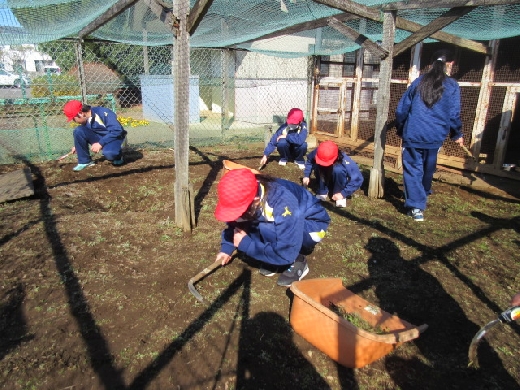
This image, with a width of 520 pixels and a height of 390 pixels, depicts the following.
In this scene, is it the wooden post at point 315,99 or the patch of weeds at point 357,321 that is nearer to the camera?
the patch of weeds at point 357,321

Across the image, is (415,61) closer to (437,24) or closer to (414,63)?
A: (414,63)

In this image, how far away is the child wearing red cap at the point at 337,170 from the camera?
15.7 feet

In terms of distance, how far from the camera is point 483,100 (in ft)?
20.7

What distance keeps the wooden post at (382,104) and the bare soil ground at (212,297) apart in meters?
0.32

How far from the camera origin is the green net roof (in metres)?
5.08

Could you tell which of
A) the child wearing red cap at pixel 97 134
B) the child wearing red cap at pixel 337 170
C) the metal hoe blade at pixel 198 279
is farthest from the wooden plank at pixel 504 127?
the child wearing red cap at pixel 97 134

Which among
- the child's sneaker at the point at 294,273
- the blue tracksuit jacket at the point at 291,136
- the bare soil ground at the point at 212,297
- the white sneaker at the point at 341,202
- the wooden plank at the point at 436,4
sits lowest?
the bare soil ground at the point at 212,297

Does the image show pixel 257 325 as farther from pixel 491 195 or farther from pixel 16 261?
pixel 491 195

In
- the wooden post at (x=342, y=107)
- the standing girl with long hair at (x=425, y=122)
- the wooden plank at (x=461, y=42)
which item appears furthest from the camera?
the wooden post at (x=342, y=107)

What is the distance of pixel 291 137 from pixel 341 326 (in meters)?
4.80

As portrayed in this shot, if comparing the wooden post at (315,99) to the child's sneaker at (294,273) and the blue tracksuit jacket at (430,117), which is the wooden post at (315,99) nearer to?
the blue tracksuit jacket at (430,117)

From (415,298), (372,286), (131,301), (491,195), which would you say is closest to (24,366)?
(131,301)

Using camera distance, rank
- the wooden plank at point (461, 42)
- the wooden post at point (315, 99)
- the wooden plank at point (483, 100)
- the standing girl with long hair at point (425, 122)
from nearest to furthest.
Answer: the standing girl with long hair at point (425, 122) → the wooden plank at point (461, 42) → the wooden plank at point (483, 100) → the wooden post at point (315, 99)

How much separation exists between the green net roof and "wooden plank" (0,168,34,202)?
1801mm
